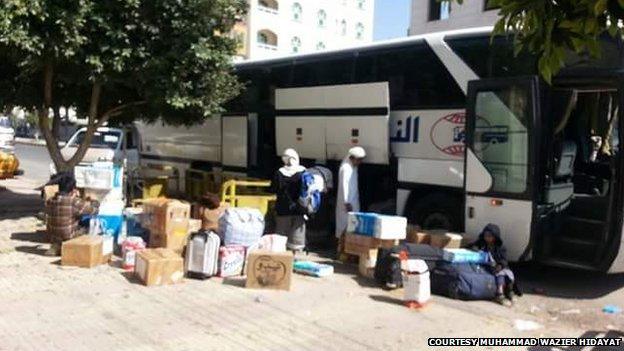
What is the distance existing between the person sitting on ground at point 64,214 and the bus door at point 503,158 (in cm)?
516

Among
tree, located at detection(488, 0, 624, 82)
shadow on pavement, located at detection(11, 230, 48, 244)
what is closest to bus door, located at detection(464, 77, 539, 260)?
tree, located at detection(488, 0, 624, 82)

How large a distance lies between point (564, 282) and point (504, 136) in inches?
82.8

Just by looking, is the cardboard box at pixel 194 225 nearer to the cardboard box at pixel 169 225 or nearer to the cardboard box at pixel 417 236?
the cardboard box at pixel 169 225

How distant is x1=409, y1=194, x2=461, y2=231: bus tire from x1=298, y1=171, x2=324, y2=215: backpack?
1.39 m

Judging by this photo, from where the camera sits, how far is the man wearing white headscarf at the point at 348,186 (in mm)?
9875

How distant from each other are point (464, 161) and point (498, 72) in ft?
3.97

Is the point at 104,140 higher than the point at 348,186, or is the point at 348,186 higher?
the point at 104,140

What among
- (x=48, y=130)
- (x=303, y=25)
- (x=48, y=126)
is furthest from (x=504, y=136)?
(x=303, y=25)

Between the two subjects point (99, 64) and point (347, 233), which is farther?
point (99, 64)

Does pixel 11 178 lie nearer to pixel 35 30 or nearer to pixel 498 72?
pixel 35 30

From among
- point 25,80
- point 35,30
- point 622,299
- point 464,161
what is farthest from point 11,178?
point 622,299

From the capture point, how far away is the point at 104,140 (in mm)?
19250

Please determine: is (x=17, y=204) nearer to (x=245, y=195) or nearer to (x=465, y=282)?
(x=245, y=195)

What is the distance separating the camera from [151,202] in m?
9.31
